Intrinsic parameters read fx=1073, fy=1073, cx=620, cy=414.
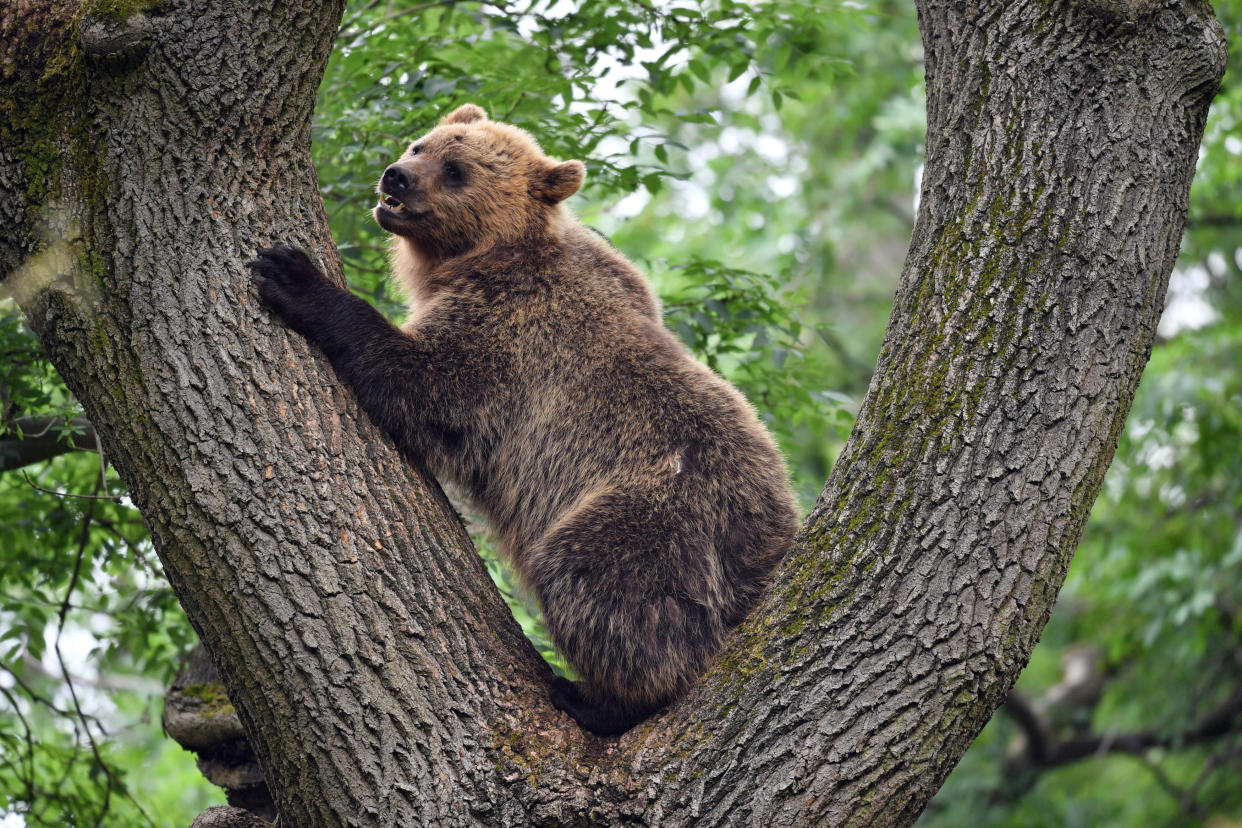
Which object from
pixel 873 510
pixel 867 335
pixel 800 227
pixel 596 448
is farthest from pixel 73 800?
pixel 867 335

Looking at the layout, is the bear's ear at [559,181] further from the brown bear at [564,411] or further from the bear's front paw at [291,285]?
the bear's front paw at [291,285]

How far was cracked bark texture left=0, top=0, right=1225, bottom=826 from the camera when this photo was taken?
3160 millimetres

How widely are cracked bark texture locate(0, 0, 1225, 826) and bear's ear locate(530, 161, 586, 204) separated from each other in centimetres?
183

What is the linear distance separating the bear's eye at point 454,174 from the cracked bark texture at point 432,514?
1646 millimetres

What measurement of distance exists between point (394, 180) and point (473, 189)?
1.44 ft

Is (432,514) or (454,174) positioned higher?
(454,174)

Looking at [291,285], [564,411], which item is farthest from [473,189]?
[291,285]

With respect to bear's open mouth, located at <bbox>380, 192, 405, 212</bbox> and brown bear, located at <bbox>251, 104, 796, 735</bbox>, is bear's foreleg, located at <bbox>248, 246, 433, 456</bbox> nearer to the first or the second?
brown bear, located at <bbox>251, 104, 796, 735</bbox>

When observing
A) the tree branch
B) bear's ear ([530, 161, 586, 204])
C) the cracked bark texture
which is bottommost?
the cracked bark texture

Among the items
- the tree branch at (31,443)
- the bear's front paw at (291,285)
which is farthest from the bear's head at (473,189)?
the tree branch at (31,443)

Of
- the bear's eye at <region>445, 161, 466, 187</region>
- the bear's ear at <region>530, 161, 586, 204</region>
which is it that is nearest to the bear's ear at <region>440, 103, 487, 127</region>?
the bear's eye at <region>445, 161, 466, 187</region>

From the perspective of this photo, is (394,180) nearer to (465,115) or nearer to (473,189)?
(473,189)

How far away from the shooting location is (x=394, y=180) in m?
4.95

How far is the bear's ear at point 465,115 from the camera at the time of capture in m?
5.41
